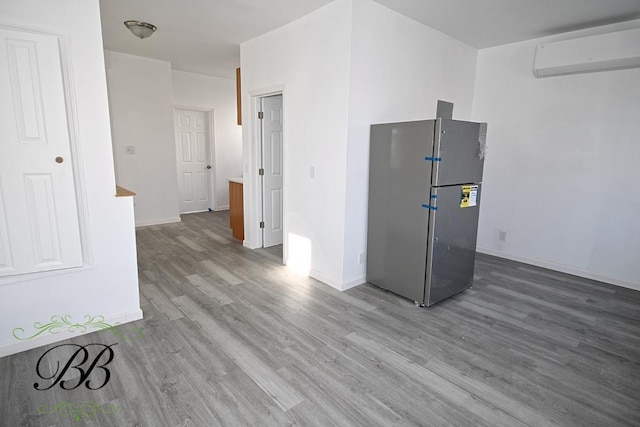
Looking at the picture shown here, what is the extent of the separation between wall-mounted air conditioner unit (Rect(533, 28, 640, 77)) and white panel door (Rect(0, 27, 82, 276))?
4.55 m

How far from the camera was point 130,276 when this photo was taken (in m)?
2.66

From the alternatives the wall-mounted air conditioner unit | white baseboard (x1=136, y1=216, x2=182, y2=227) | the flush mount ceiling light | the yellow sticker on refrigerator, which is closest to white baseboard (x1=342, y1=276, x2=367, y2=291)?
the yellow sticker on refrigerator

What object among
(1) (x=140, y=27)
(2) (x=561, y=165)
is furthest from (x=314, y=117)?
(2) (x=561, y=165)

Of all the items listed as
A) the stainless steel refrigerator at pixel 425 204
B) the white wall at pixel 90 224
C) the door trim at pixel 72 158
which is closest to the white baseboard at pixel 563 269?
the stainless steel refrigerator at pixel 425 204

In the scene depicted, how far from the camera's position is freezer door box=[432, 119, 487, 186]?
9.12ft

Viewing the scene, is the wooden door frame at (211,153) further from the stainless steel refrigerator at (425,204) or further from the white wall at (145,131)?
the stainless steel refrigerator at (425,204)

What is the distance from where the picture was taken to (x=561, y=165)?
396cm

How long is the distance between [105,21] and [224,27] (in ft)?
4.32

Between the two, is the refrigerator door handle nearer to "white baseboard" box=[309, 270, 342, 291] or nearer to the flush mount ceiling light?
"white baseboard" box=[309, 270, 342, 291]

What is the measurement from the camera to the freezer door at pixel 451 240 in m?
2.91

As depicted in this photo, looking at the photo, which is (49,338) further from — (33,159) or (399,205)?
(399,205)

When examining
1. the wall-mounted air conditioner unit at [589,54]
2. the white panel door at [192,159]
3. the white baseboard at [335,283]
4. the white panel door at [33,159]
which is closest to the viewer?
the white panel door at [33,159]

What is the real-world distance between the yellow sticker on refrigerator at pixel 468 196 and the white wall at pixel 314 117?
3.59 ft

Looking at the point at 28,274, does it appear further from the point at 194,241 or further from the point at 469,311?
the point at 469,311
